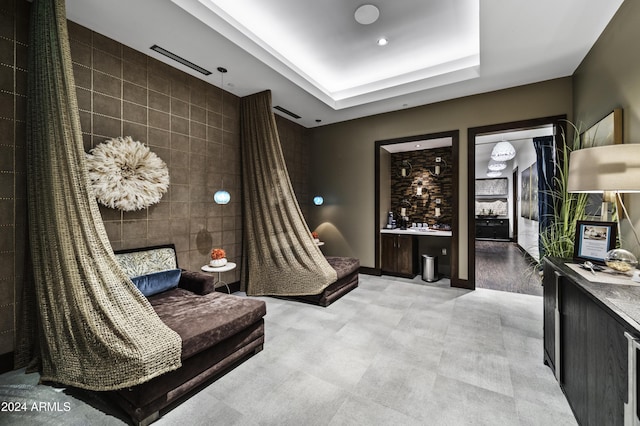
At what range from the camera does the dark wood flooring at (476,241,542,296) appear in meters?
4.26

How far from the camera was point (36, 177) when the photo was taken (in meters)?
1.98

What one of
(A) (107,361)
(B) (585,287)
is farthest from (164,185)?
(B) (585,287)

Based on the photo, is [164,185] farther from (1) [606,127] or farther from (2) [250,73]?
(1) [606,127]

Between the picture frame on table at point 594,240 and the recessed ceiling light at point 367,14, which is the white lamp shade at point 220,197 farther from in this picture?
the picture frame on table at point 594,240

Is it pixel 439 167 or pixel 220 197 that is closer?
pixel 220 197

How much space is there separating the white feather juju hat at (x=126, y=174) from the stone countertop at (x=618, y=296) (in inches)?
144

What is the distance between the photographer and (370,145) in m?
5.11

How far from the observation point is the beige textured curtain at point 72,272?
1.63 m

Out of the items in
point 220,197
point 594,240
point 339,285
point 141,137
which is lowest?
point 339,285

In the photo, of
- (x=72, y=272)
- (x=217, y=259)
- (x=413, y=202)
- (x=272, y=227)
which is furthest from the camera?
(x=413, y=202)

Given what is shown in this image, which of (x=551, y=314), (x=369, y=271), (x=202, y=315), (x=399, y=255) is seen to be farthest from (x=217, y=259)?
(x=551, y=314)

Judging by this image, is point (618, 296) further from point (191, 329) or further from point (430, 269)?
point (430, 269)

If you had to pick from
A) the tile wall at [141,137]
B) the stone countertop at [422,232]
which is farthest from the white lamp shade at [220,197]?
the stone countertop at [422,232]

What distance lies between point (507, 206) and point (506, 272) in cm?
579
